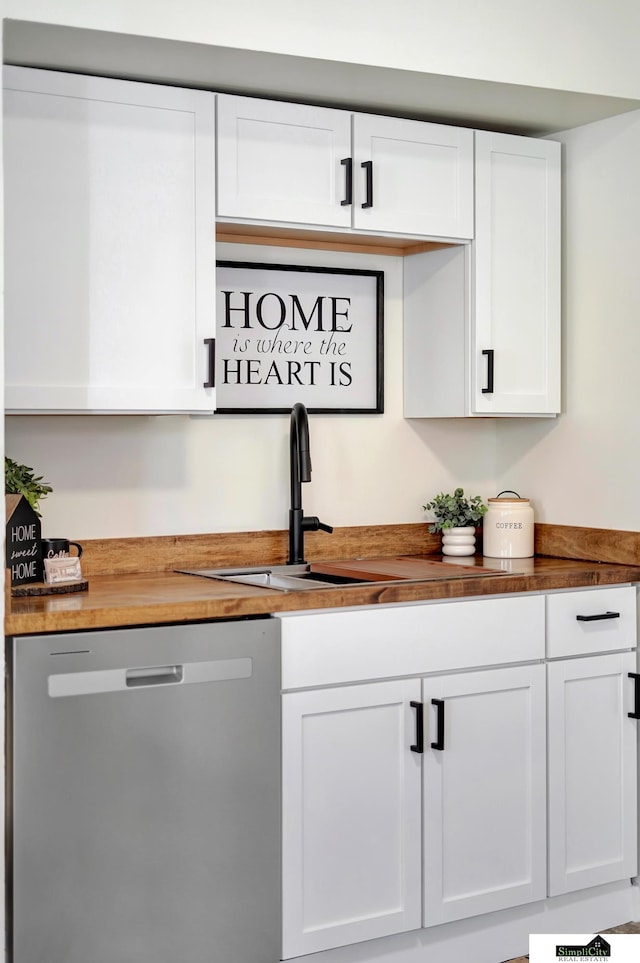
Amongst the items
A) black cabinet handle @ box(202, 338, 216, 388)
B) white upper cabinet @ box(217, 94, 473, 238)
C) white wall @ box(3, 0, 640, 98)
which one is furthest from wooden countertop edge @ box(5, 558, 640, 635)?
white wall @ box(3, 0, 640, 98)

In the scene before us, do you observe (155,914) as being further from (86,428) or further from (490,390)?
(490,390)

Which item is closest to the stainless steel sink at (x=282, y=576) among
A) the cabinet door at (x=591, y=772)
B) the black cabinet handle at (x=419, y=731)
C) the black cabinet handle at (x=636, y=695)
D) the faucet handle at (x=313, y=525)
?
the faucet handle at (x=313, y=525)

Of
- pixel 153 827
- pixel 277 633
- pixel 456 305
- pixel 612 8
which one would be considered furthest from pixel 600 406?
pixel 153 827

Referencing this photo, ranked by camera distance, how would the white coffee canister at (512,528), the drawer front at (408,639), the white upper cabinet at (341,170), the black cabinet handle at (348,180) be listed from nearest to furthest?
the drawer front at (408,639) → the white upper cabinet at (341,170) → the black cabinet handle at (348,180) → the white coffee canister at (512,528)

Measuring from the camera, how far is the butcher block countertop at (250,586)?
2.35 meters

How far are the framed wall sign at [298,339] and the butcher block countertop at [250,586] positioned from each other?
0.39 meters

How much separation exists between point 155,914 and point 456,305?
180 cm

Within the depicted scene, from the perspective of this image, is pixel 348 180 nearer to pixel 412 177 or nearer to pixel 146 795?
pixel 412 177

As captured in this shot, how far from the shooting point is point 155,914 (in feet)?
7.74

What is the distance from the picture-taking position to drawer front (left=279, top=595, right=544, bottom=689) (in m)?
2.56

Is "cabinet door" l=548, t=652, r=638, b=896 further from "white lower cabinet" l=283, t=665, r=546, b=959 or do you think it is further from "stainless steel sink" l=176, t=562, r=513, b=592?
"stainless steel sink" l=176, t=562, r=513, b=592

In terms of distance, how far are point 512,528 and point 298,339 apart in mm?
843

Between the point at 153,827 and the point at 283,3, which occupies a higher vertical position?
the point at 283,3

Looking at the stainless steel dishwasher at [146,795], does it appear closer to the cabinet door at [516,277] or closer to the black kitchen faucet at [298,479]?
the black kitchen faucet at [298,479]
